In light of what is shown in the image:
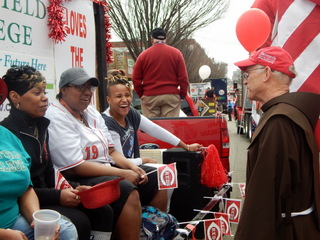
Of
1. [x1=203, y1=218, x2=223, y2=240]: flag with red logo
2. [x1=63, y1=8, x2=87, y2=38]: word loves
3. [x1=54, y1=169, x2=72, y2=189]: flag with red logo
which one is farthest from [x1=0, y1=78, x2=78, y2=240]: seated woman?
[x1=63, y1=8, x2=87, y2=38]: word loves

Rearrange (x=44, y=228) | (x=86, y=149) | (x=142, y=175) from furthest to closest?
(x=142, y=175)
(x=86, y=149)
(x=44, y=228)

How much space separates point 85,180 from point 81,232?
1.90 feet

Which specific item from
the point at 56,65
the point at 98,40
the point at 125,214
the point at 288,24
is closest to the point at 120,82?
the point at 56,65

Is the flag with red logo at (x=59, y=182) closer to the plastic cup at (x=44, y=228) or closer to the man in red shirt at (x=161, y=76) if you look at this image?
the plastic cup at (x=44, y=228)

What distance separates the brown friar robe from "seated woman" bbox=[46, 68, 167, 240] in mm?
983

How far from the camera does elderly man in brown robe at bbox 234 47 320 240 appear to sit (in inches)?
74.6

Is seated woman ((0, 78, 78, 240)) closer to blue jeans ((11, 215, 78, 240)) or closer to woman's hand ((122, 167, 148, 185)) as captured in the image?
blue jeans ((11, 215, 78, 240))

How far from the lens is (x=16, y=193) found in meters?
2.04

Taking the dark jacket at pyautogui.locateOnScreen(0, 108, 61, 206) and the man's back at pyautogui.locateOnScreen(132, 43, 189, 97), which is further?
the man's back at pyautogui.locateOnScreen(132, 43, 189, 97)

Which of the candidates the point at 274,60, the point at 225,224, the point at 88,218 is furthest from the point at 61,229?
the point at 225,224

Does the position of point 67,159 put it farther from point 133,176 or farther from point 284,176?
point 284,176

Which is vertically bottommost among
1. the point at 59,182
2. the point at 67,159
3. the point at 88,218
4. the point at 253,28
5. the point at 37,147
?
the point at 88,218

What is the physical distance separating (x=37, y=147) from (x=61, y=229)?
62 centimetres

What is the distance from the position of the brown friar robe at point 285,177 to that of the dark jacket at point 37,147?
125 cm
